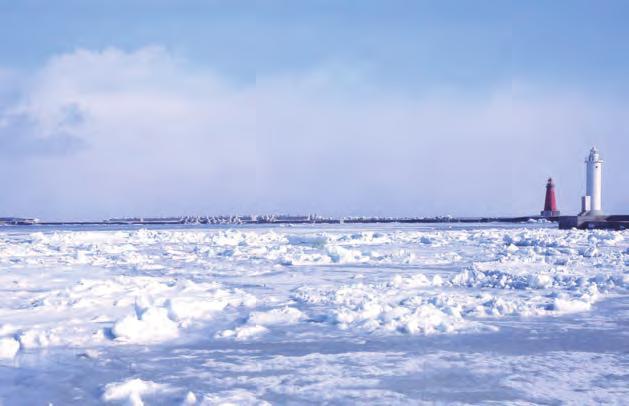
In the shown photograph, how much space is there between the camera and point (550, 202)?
3819 cm

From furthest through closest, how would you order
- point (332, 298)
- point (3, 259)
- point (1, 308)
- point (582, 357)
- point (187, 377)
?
point (3, 259) < point (332, 298) < point (1, 308) < point (582, 357) < point (187, 377)

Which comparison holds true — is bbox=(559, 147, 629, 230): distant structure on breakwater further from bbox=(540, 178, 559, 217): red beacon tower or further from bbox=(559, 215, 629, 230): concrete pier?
bbox=(540, 178, 559, 217): red beacon tower

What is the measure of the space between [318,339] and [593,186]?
2683cm

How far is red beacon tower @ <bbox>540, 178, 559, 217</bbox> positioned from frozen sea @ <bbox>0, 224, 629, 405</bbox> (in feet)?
99.7

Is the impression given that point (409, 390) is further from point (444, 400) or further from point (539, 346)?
point (539, 346)

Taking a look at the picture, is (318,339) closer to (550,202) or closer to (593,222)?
(593,222)

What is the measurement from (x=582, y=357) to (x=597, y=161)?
27225mm

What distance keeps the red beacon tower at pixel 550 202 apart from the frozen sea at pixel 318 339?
3038 cm

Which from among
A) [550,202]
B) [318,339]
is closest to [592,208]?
[550,202]

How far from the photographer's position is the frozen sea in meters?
3.32

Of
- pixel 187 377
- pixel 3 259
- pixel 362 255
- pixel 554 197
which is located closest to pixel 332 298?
pixel 187 377

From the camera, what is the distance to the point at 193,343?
4.63 meters

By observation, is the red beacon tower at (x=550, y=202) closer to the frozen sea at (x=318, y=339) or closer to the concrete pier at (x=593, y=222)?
the concrete pier at (x=593, y=222)

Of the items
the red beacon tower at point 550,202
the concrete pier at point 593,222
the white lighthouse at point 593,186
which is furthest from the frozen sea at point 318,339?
the red beacon tower at point 550,202
